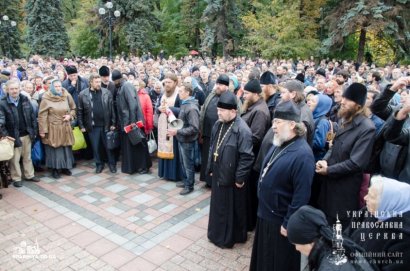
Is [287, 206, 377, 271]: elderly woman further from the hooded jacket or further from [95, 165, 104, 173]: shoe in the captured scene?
[95, 165, 104, 173]: shoe

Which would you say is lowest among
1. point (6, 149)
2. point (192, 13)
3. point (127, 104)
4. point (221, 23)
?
point (6, 149)

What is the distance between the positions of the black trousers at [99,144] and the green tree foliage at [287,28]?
732 inches

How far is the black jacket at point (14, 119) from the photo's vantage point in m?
6.80

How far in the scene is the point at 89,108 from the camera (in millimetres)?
7852

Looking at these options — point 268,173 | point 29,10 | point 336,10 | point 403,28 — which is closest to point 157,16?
point 29,10

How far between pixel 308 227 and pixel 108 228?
398 cm

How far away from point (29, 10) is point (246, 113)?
3322 cm

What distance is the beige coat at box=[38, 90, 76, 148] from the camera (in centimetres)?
745

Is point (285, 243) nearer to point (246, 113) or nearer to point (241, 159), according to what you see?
point (241, 159)

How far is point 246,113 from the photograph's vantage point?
224 inches

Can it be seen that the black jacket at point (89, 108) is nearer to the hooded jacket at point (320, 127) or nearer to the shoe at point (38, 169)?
the shoe at point (38, 169)

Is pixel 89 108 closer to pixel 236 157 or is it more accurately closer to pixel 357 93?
pixel 236 157

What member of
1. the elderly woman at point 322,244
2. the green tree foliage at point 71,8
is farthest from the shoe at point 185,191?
the green tree foliage at point 71,8

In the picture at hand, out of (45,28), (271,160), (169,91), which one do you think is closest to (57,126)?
(169,91)
